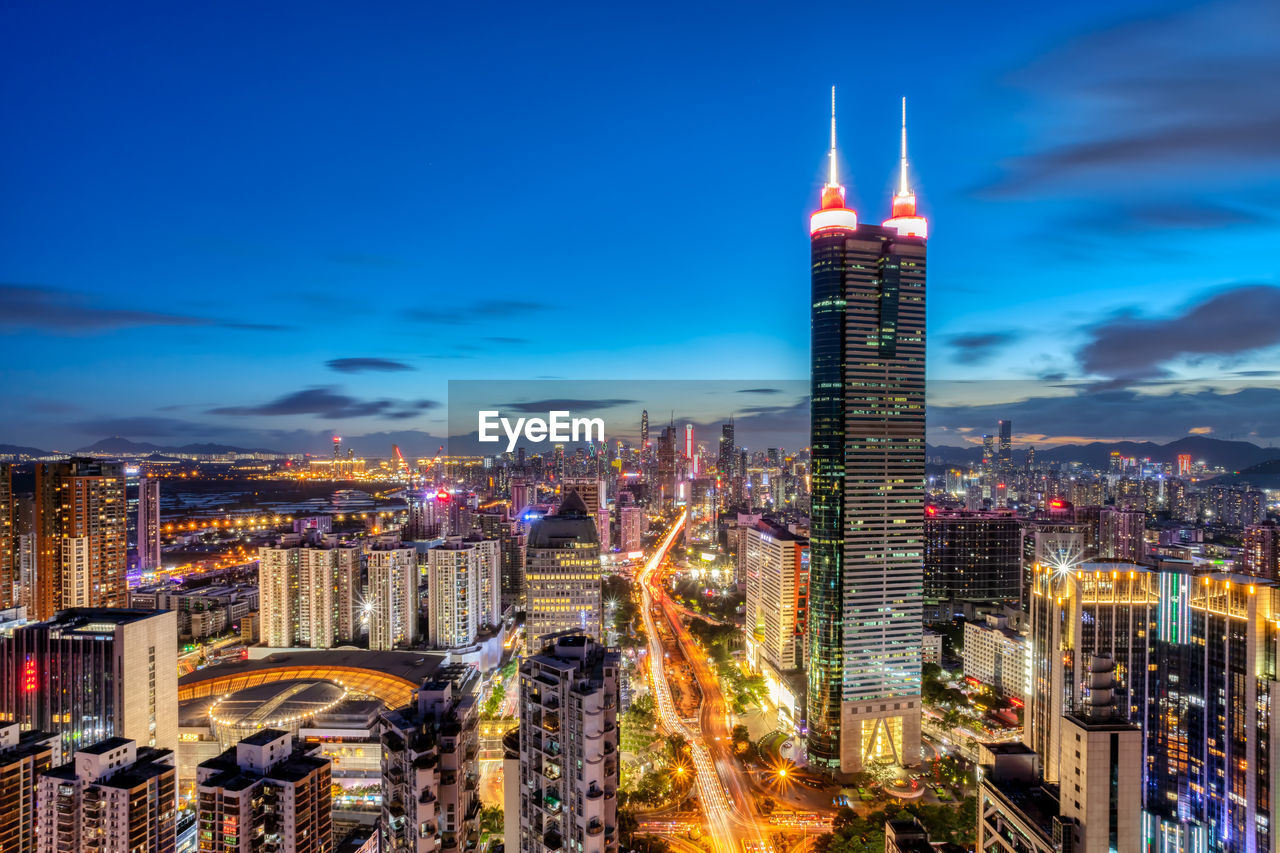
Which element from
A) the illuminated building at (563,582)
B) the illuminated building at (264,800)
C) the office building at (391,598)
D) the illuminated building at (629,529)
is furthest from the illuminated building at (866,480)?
the illuminated building at (629,529)

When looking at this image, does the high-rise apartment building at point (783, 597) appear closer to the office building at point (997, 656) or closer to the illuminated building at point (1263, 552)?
the office building at point (997, 656)

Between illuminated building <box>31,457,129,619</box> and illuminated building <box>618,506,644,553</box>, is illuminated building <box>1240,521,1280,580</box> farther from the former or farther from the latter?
illuminated building <box>31,457,129,619</box>

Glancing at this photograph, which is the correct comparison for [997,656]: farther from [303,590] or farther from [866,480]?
[303,590]

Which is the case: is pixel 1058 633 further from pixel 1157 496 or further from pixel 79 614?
pixel 1157 496

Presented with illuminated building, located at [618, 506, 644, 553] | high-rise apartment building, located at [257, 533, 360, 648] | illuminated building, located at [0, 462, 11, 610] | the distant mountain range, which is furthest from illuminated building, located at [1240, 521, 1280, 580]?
illuminated building, located at [0, 462, 11, 610]

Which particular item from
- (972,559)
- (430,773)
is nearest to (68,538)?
(430,773)

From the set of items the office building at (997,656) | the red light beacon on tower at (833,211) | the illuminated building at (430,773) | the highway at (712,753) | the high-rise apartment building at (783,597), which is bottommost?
the highway at (712,753)
